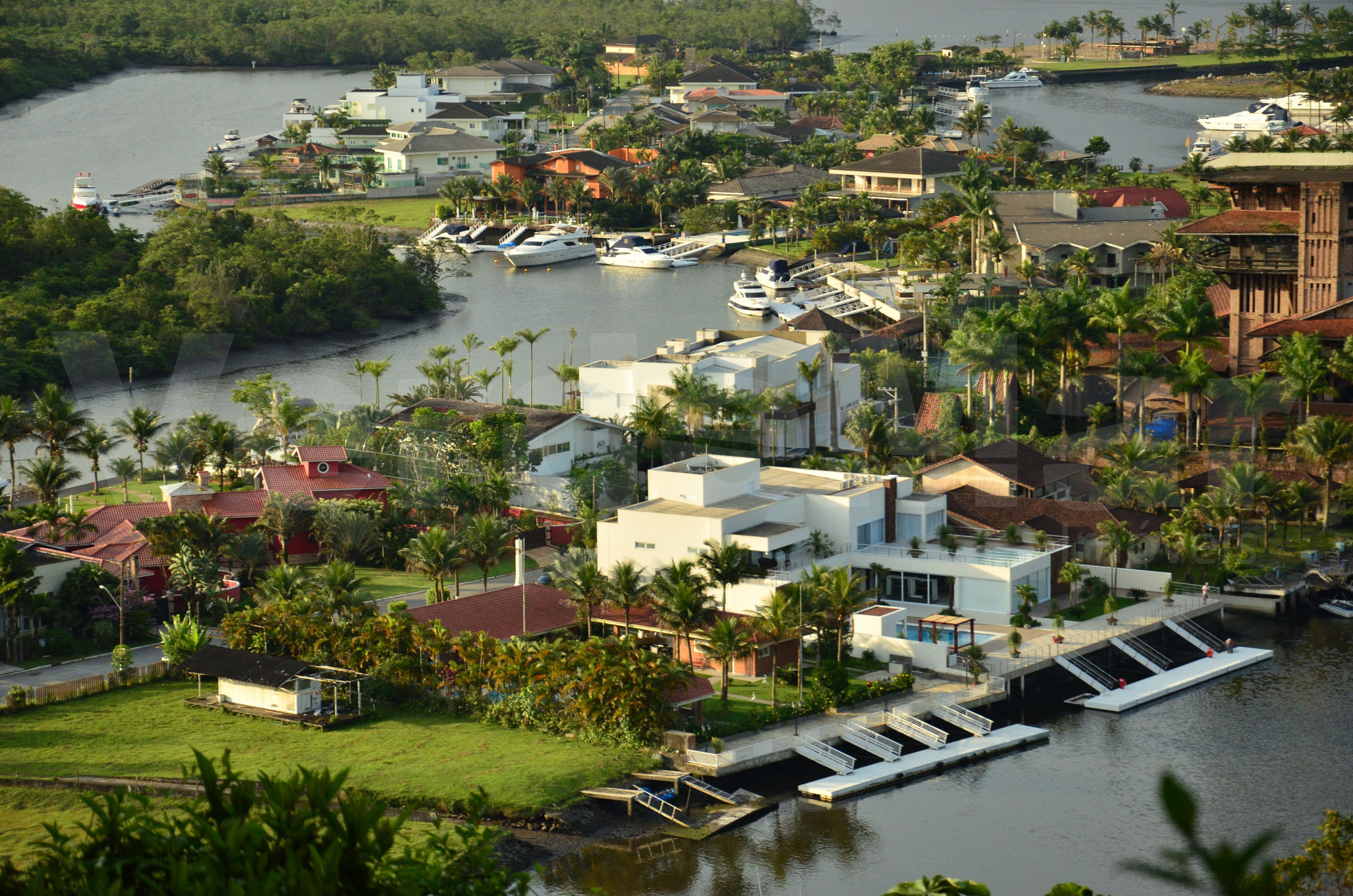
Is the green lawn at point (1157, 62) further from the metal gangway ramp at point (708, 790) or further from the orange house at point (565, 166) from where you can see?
the metal gangway ramp at point (708, 790)

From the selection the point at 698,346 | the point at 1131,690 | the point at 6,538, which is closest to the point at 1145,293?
the point at 698,346

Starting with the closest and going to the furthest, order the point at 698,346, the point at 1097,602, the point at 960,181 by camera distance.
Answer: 1. the point at 1097,602
2. the point at 698,346
3. the point at 960,181

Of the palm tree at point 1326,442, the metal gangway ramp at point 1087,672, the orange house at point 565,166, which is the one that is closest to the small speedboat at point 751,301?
the orange house at point 565,166

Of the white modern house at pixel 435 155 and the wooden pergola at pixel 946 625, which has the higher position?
the white modern house at pixel 435 155

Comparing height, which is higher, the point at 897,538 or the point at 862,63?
the point at 862,63

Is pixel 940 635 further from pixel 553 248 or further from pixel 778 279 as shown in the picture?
pixel 553 248

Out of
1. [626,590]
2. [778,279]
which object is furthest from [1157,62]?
[626,590]

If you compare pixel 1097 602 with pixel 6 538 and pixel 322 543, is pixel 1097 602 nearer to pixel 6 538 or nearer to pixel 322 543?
pixel 322 543
